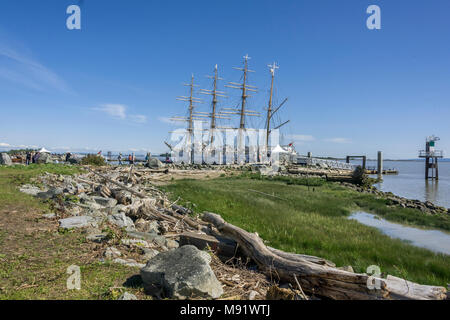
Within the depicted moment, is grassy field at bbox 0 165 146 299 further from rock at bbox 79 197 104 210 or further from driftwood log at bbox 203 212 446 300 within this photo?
driftwood log at bbox 203 212 446 300

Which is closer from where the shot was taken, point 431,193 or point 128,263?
point 128,263

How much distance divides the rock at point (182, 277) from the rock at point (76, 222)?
4.58 meters

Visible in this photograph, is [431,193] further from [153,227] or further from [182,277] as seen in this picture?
[182,277]

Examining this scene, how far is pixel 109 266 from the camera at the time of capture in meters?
5.79

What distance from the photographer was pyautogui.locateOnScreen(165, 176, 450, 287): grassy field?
8453 mm

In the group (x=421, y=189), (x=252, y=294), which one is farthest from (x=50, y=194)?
(x=421, y=189)

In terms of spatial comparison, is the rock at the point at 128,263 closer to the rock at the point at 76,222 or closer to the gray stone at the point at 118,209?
the rock at the point at 76,222

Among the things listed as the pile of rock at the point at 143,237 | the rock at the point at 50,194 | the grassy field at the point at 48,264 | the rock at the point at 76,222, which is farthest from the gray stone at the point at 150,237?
the rock at the point at 50,194

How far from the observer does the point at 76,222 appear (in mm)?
8594

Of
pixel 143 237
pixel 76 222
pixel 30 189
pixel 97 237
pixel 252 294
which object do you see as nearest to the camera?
pixel 252 294

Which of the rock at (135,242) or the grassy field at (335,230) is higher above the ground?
the rock at (135,242)

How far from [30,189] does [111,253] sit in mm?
9917

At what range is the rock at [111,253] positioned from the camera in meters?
6.32

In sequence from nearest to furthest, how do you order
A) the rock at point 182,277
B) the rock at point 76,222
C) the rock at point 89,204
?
the rock at point 182,277 → the rock at point 76,222 → the rock at point 89,204
